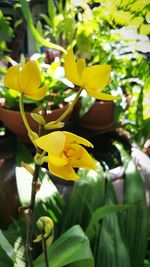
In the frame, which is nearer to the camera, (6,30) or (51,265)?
(51,265)

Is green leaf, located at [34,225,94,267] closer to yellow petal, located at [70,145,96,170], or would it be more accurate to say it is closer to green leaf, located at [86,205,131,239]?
green leaf, located at [86,205,131,239]

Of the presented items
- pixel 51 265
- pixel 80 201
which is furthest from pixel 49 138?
pixel 80 201

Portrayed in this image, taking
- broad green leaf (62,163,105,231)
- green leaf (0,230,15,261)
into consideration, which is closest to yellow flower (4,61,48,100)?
green leaf (0,230,15,261)

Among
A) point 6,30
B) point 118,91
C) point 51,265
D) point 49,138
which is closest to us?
point 49,138

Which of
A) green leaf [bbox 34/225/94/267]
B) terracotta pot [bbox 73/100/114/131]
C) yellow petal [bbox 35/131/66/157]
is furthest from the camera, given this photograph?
terracotta pot [bbox 73/100/114/131]

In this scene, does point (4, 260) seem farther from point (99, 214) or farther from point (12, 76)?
point (12, 76)

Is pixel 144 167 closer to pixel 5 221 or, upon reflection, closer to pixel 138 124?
pixel 138 124
